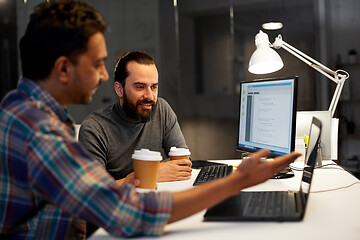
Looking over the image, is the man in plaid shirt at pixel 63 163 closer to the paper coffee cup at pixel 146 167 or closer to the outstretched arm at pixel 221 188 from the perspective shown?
the outstretched arm at pixel 221 188

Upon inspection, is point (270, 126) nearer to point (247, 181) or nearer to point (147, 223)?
point (247, 181)

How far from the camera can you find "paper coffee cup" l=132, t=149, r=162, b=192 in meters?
1.32

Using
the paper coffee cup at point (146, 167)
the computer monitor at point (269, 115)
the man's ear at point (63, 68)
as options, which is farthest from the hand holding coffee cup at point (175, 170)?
the man's ear at point (63, 68)

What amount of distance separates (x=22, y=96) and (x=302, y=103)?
4480mm

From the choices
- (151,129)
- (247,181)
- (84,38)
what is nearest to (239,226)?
(247,181)

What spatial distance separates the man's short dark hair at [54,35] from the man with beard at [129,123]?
0.90 metres

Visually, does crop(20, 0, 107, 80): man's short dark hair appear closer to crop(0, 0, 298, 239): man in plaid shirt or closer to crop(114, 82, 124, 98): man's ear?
crop(0, 0, 298, 239): man in plaid shirt

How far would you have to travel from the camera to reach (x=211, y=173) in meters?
1.68

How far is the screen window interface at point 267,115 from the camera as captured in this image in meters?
1.53

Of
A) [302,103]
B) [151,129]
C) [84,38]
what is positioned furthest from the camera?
[302,103]

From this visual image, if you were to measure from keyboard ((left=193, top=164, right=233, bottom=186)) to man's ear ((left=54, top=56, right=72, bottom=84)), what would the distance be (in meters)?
0.74

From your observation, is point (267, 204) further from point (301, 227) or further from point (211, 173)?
point (211, 173)

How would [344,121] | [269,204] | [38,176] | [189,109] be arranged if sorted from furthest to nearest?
[344,121] → [189,109] → [269,204] → [38,176]

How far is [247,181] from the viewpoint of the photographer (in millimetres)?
981
